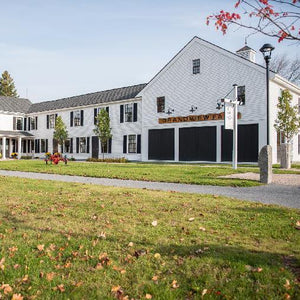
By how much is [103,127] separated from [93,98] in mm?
5474

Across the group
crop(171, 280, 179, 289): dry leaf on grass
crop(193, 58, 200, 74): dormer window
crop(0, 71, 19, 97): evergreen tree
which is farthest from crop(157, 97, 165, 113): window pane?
crop(0, 71, 19, 97): evergreen tree

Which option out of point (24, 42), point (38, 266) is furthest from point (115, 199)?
point (24, 42)

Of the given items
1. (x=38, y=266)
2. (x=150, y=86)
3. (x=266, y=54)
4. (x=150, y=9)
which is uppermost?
(x=150, y=86)

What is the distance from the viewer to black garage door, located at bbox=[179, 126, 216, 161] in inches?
905

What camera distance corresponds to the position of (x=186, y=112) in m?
24.4

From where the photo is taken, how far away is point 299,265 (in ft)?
10.8

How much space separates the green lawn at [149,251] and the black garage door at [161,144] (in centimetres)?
1887

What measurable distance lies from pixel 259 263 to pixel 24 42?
11759mm

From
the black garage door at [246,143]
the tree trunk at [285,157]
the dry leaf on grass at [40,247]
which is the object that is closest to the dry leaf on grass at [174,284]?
the dry leaf on grass at [40,247]

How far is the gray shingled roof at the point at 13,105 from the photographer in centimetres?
3725

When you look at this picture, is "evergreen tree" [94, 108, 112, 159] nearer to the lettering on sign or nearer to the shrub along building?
the shrub along building

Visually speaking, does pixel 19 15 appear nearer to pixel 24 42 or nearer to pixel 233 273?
pixel 24 42

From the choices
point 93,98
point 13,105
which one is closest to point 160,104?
point 93,98

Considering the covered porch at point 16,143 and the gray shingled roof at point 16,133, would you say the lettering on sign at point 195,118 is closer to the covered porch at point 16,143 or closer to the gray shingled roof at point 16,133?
the gray shingled roof at point 16,133
